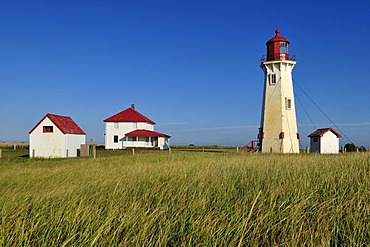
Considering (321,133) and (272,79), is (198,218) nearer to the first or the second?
(272,79)

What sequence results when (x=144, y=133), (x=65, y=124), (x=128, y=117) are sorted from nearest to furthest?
(x=65, y=124) < (x=144, y=133) < (x=128, y=117)

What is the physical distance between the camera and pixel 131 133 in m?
44.6

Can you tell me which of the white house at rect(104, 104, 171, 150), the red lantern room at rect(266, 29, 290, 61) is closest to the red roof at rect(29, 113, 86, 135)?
the white house at rect(104, 104, 171, 150)

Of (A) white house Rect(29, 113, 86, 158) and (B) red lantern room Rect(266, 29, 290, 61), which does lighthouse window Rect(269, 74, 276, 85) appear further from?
(A) white house Rect(29, 113, 86, 158)

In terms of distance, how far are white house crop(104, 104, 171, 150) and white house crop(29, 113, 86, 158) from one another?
15527 mm

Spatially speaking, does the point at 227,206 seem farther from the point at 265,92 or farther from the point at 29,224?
the point at 265,92

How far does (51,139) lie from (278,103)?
19.4 meters

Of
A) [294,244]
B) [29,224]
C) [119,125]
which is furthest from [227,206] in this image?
[119,125]

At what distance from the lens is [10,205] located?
389 centimetres

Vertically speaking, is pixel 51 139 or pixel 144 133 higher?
pixel 144 133

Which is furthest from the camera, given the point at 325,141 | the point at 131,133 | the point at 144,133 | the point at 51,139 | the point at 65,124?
the point at 131,133

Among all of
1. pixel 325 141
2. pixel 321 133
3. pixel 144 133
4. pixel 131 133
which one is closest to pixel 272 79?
pixel 321 133

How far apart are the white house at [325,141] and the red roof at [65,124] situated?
2151cm

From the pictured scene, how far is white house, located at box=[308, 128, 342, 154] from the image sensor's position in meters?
28.7
